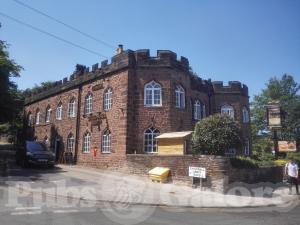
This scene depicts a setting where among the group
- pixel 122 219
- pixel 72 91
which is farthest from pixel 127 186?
pixel 72 91

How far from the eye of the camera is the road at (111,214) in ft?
26.9

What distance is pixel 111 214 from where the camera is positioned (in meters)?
9.23

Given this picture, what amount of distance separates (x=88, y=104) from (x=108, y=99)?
2849 millimetres

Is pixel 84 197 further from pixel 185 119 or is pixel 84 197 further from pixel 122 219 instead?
pixel 185 119

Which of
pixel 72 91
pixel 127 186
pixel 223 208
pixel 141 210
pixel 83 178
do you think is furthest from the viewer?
pixel 72 91

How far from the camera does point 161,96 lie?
21.0m

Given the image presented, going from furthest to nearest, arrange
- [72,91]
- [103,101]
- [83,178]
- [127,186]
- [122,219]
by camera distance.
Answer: [72,91] < [103,101] < [83,178] < [127,186] < [122,219]

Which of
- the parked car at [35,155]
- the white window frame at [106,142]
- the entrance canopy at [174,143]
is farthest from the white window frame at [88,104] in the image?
the entrance canopy at [174,143]

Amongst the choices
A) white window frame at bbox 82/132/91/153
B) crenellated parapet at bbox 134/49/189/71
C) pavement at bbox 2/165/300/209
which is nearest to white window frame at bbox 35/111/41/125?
white window frame at bbox 82/132/91/153

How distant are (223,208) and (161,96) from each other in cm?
1103

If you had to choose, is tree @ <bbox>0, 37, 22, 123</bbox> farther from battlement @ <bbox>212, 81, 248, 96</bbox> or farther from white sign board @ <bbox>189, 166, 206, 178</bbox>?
battlement @ <bbox>212, 81, 248, 96</bbox>

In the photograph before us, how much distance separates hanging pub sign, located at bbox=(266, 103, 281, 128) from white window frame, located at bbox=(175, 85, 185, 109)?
23.2ft

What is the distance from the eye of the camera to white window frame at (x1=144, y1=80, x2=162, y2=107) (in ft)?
69.1

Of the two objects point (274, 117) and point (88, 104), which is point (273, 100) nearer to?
point (274, 117)
